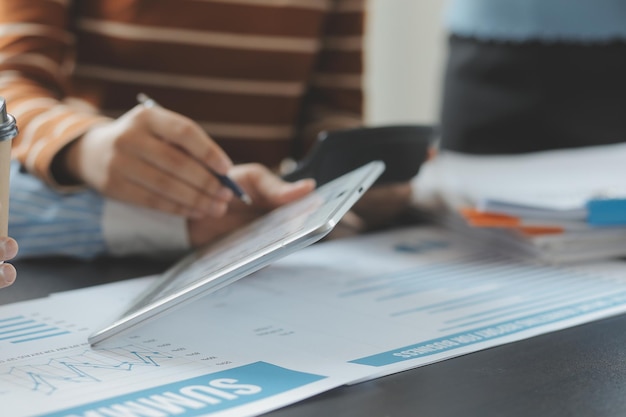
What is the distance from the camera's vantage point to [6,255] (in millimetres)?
458

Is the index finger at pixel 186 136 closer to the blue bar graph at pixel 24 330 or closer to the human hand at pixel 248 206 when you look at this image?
the human hand at pixel 248 206

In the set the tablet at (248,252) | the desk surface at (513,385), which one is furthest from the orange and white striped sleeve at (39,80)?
the desk surface at (513,385)

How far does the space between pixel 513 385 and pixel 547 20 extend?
35.1 inches

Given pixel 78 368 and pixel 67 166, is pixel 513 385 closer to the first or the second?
pixel 78 368

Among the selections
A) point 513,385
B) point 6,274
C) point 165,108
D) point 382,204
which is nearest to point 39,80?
point 165,108

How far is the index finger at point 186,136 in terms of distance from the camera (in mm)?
682

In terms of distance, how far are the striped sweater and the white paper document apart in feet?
1.24

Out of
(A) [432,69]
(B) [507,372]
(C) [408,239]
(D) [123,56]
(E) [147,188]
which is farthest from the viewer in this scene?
(A) [432,69]

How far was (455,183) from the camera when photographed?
90 cm

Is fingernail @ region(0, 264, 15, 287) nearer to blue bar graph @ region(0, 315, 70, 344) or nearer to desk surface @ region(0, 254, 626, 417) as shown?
blue bar graph @ region(0, 315, 70, 344)

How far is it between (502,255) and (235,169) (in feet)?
0.88

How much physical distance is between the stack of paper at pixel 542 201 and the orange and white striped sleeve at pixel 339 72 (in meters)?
0.24

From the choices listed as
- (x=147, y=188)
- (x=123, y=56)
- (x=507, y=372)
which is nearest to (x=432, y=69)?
(x=123, y=56)

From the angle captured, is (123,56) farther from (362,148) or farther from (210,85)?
(362,148)
